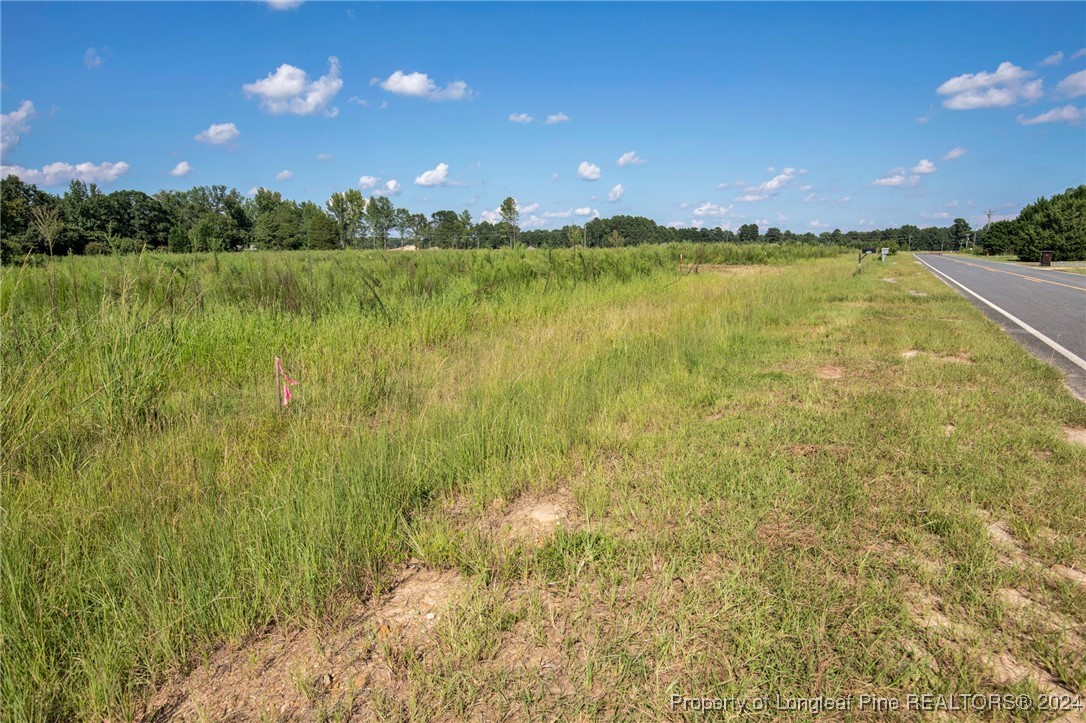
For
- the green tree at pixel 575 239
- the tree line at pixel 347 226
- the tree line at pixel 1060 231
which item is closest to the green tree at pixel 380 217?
the tree line at pixel 347 226

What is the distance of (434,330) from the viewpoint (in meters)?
7.39

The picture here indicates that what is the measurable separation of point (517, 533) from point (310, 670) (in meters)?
1.07

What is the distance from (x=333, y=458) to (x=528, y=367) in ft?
8.35

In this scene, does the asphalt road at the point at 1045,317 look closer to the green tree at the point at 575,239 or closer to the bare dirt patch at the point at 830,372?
the bare dirt patch at the point at 830,372

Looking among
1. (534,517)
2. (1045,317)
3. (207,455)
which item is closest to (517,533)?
(534,517)

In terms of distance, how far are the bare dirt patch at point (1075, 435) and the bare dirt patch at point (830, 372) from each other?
170 centimetres

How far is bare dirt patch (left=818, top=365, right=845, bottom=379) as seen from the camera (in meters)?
5.14

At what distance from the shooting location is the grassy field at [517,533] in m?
1.71

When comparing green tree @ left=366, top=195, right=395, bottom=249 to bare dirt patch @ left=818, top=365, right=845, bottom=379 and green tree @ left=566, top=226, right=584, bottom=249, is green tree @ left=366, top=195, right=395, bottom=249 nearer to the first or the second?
green tree @ left=566, top=226, right=584, bottom=249

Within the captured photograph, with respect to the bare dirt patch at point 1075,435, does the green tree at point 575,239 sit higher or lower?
higher

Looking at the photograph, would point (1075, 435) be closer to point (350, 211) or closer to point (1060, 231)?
point (1060, 231)

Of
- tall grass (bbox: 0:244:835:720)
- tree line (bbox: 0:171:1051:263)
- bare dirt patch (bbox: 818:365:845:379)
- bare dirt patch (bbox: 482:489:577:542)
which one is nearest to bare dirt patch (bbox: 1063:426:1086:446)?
bare dirt patch (bbox: 818:365:845:379)

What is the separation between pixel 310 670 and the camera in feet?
5.88

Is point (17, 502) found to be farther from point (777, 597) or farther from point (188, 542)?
point (777, 597)
